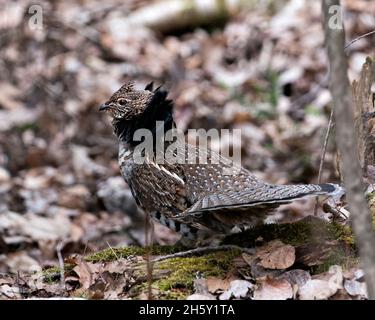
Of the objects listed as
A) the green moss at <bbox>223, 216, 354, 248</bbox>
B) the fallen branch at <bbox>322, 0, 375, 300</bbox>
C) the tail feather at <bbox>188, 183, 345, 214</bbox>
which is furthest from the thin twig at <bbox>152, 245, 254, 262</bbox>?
the fallen branch at <bbox>322, 0, 375, 300</bbox>

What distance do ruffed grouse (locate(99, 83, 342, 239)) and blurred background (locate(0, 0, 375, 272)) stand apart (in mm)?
1966

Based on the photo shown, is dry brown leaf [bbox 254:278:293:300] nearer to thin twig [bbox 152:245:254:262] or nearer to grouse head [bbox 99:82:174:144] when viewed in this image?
thin twig [bbox 152:245:254:262]

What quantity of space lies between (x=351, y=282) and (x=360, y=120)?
1.62 m

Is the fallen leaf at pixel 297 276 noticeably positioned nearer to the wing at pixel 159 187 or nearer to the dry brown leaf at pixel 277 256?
the dry brown leaf at pixel 277 256

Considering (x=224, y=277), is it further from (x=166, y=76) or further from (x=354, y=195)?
(x=166, y=76)

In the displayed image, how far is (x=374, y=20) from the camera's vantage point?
10.4m

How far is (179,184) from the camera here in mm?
4582

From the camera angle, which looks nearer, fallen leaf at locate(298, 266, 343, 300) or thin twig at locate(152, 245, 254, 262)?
fallen leaf at locate(298, 266, 343, 300)

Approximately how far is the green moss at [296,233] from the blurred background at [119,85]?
8.27 feet

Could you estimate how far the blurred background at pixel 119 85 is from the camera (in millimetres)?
7559

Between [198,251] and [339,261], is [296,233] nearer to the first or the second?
[339,261]

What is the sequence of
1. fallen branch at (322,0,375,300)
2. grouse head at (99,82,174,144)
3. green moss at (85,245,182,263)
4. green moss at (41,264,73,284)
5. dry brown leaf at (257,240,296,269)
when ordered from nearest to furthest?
1. fallen branch at (322,0,375,300)
2. dry brown leaf at (257,240,296,269)
3. green moss at (41,264,73,284)
4. green moss at (85,245,182,263)
5. grouse head at (99,82,174,144)

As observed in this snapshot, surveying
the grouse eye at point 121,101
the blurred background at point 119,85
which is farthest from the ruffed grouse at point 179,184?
the blurred background at point 119,85

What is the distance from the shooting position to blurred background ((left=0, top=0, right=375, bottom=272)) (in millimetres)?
7559
